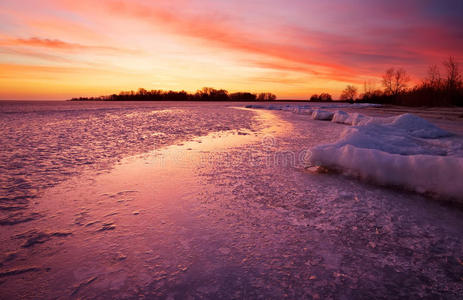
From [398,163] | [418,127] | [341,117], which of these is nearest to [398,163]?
[398,163]

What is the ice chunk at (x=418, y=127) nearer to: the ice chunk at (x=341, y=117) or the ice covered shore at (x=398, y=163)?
the ice covered shore at (x=398, y=163)

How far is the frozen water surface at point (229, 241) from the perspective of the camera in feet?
3.15

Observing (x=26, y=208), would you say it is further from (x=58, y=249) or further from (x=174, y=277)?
(x=174, y=277)

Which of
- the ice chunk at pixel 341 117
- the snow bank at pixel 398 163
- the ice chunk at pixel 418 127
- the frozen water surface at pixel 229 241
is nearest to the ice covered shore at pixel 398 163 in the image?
the snow bank at pixel 398 163

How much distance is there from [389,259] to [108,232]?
1.55m

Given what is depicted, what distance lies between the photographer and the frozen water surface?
3.15 feet

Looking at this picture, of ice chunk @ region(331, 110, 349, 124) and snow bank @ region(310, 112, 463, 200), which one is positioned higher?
ice chunk @ region(331, 110, 349, 124)

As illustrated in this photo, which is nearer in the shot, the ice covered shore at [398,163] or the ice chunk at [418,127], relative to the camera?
the ice covered shore at [398,163]

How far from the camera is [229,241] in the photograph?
1287 millimetres

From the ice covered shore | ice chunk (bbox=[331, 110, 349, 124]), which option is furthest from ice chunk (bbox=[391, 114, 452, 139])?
ice chunk (bbox=[331, 110, 349, 124])

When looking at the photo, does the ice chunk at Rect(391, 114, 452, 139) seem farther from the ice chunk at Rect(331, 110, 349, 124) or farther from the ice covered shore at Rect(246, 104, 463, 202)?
the ice chunk at Rect(331, 110, 349, 124)

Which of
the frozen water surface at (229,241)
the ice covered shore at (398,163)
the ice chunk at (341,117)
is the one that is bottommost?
the frozen water surface at (229,241)

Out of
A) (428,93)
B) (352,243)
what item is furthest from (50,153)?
(428,93)

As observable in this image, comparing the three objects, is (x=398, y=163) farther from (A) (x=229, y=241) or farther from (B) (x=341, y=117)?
(B) (x=341, y=117)
